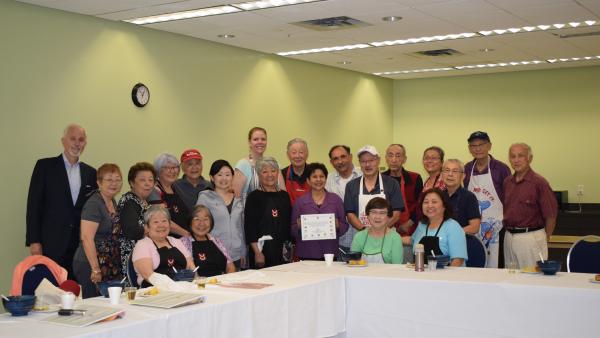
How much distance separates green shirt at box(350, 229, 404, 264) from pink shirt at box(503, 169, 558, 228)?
4.34 ft

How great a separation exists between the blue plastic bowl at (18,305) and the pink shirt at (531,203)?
4.10m

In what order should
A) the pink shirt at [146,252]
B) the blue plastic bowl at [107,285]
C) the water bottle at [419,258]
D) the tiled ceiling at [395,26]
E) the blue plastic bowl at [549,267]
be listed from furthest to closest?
the tiled ceiling at [395,26] < the water bottle at [419,258] < the pink shirt at [146,252] < the blue plastic bowl at [549,267] < the blue plastic bowl at [107,285]

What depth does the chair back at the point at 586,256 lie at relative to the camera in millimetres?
5102

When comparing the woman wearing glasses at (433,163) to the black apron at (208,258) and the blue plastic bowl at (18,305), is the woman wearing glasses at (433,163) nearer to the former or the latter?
the black apron at (208,258)

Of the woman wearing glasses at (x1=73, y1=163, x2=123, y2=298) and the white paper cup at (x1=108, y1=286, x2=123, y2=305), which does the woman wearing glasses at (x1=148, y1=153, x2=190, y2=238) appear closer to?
the woman wearing glasses at (x1=73, y1=163, x2=123, y2=298)

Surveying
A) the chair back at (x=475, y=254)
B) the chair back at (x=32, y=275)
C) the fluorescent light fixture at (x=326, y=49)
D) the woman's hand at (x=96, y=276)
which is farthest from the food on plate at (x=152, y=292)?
the fluorescent light fixture at (x=326, y=49)

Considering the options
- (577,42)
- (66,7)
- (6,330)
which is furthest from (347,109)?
(6,330)

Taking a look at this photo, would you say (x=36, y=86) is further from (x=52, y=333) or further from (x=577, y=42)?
(x=577, y=42)

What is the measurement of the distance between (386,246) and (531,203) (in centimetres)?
149

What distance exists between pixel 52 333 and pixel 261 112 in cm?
665

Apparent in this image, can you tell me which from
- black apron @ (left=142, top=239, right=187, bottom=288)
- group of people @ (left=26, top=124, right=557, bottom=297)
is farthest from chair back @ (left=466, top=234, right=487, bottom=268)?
black apron @ (left=142, top=239, right=187, bottom=288)

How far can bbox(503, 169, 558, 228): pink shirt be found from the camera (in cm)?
607

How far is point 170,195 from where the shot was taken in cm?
581

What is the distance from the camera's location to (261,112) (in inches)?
372
